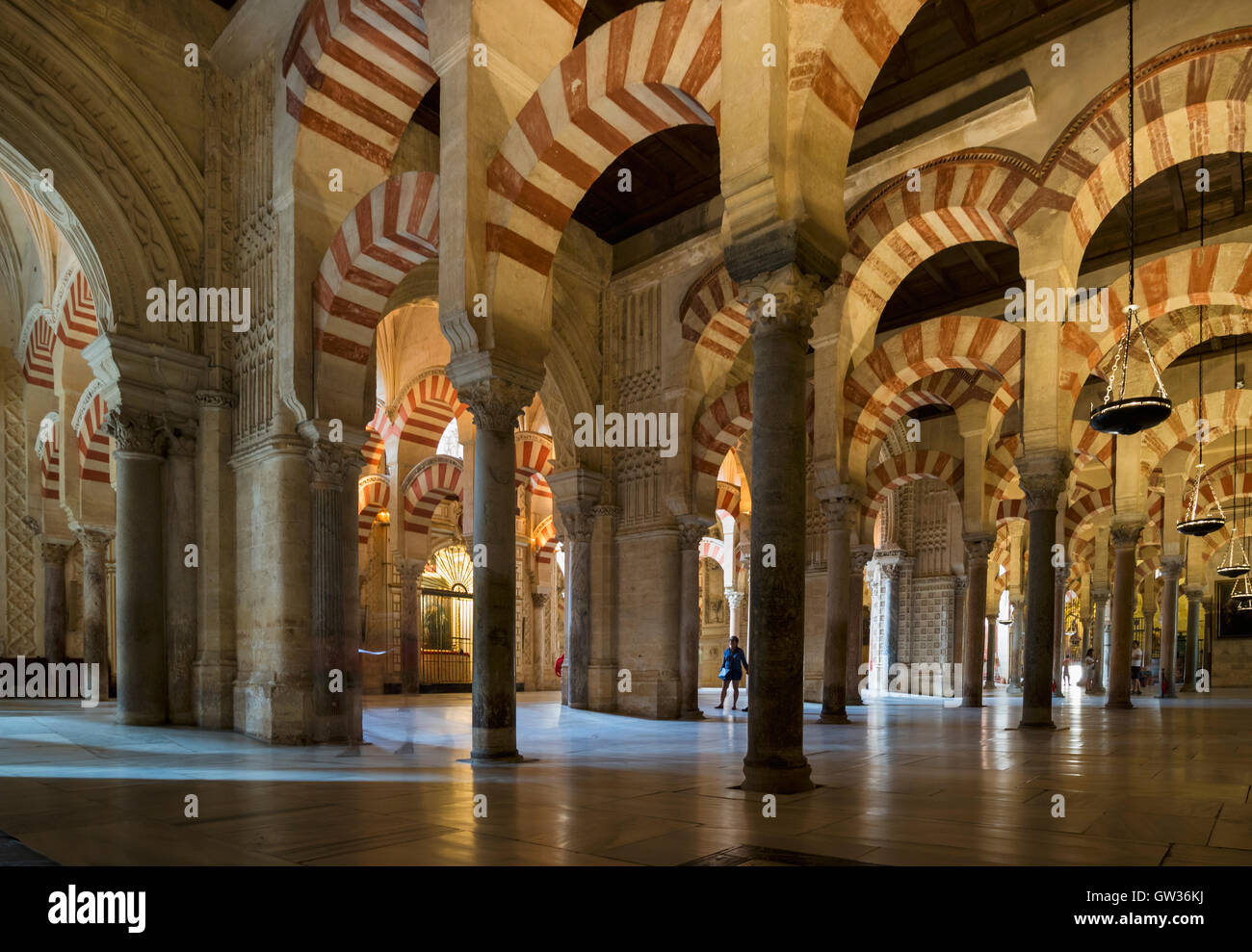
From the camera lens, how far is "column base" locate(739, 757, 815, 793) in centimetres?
372

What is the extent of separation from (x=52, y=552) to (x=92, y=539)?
4.93ft

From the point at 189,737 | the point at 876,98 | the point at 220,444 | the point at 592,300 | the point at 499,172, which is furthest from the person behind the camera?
the point at 592,300

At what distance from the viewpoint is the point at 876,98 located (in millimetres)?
8102

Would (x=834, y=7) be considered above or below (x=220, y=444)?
above

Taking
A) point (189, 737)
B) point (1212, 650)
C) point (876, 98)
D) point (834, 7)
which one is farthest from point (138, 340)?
point (1212, 650)

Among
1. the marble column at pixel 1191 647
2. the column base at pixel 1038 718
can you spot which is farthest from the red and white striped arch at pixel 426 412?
the marble column at pixel 1191 647

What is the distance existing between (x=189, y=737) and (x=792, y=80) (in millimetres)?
6104

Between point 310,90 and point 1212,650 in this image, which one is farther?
point 1212,650

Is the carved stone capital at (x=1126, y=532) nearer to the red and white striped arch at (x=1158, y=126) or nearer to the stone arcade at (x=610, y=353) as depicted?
the stone arcade at (x=610, y=353)

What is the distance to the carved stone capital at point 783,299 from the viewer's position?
13.0 ft

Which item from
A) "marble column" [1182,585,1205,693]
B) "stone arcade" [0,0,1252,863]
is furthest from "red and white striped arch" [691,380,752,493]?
"marble column" [1182,585,1205,693]

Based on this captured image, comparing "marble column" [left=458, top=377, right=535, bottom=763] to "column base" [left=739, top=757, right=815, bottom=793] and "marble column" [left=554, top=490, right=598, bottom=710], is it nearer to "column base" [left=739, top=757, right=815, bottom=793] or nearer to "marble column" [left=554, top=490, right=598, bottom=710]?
"column base" [left=739, top=757, right=815, bottom=793]

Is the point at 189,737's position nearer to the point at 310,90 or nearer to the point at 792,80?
the point at 310,90

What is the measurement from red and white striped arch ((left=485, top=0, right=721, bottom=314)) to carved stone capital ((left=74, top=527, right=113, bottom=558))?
8390 millimetres
